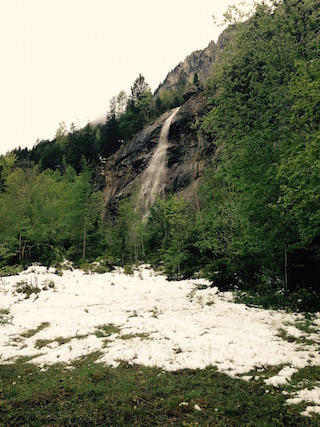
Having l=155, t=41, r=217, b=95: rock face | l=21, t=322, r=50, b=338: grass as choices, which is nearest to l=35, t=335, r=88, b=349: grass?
l=21, t=322, r=50, b=338: grass

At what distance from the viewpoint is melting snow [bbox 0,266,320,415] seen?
24.8ft

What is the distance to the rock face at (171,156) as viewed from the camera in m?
59.8

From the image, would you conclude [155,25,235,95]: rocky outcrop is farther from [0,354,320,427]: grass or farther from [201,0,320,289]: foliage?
[0,354,320,427]: grass

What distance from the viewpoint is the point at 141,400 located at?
5848mm

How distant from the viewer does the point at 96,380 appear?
6867mm

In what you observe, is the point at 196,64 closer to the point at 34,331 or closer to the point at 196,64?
the point at 196,64

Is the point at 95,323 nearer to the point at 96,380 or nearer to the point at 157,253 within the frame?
the point at 96,380

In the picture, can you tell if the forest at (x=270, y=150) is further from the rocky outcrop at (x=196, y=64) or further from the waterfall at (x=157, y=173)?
the rocky outcrop at (x=196, y=64)

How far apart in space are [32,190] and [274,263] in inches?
1173

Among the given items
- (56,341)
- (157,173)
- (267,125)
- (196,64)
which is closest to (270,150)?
(267,125)

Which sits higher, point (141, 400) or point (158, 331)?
point (141, 400)

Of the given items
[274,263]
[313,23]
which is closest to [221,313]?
[274,263]

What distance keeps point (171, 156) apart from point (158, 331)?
59356mm

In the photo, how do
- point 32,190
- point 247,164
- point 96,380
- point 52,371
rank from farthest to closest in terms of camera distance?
point 32,190, point 247,164, point 52,371, point 96,380
